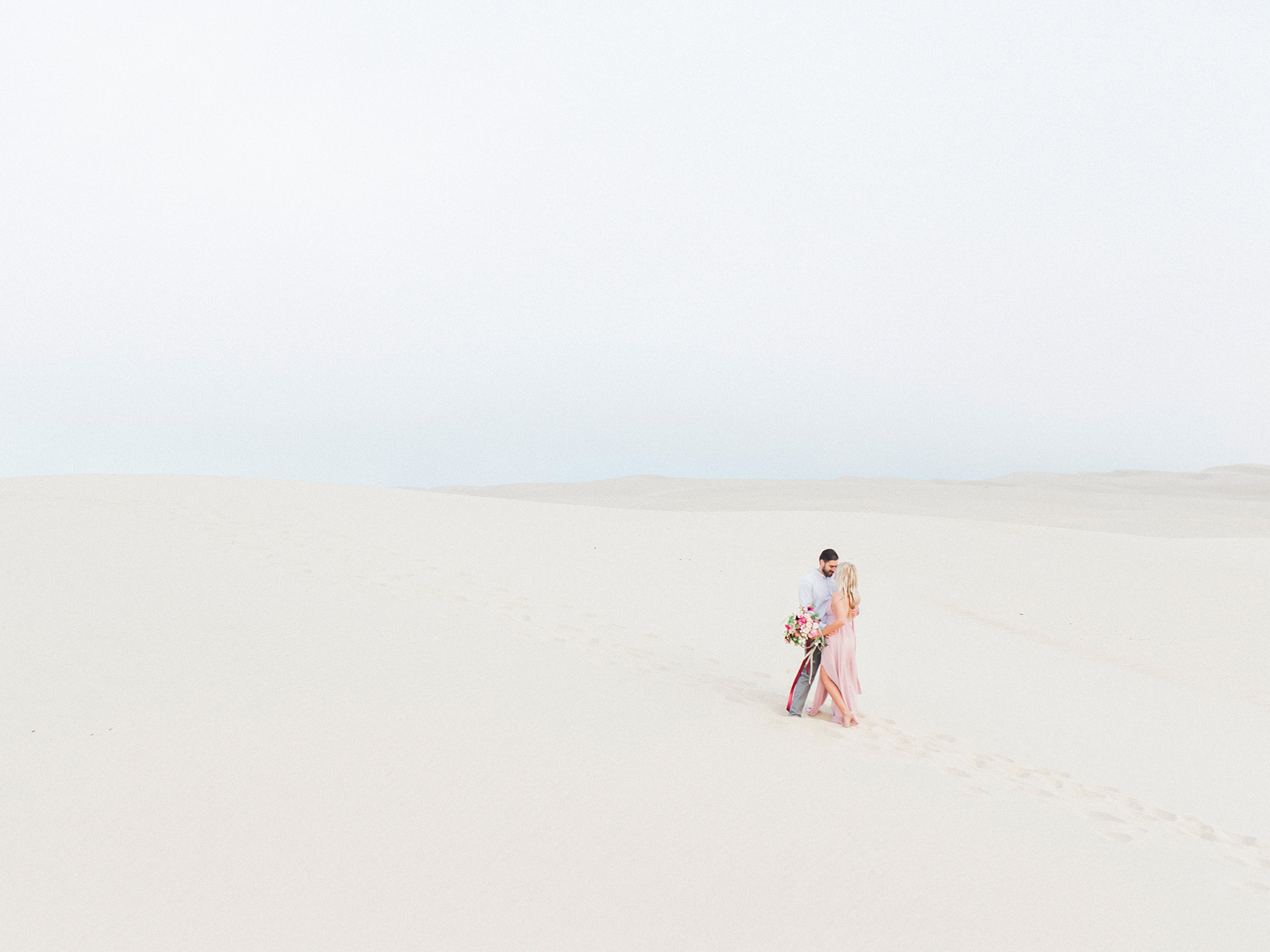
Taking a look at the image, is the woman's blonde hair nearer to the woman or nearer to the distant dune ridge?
the woman

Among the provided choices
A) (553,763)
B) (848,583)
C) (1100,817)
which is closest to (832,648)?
(848,583)

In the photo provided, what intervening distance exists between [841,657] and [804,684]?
36 centimetres

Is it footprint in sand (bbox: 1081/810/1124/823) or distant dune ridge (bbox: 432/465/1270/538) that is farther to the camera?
distant dune ridge (bbox: 432/465/1270/538)

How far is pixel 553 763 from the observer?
14.3 ft

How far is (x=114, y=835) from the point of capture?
11.3 ft

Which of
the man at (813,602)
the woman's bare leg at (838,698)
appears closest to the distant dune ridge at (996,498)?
the man at (813,602)

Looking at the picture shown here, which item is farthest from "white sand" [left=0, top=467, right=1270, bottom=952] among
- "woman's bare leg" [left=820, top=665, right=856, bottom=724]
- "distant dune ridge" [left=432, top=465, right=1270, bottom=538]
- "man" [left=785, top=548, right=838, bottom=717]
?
"distant dune ridge" [left=432, top=465, right=1270, bottom=538]

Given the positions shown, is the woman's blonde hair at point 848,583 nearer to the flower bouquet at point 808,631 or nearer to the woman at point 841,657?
the woman at point 841,657

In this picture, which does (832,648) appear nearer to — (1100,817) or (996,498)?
(1100,817)

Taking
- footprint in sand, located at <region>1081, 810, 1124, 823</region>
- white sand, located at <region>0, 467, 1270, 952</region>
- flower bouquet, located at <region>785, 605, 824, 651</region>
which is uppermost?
flower bouquet, located at <region>785, 605, 824, 651</region>

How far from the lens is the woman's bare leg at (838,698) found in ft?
20.1

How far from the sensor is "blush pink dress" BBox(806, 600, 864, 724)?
6.23 metres

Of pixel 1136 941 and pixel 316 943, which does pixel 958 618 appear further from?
pixel 316 943

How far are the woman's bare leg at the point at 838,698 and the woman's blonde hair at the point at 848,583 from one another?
0.57 m
